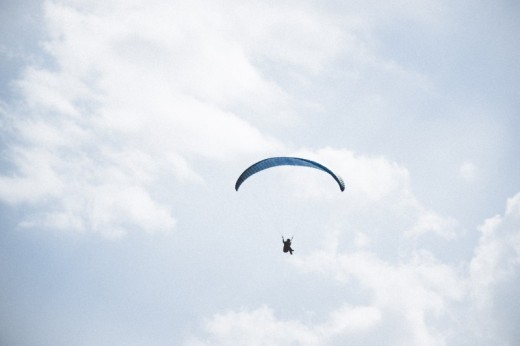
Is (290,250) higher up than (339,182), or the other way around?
(339,182)

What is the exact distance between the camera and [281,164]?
81.8 feet

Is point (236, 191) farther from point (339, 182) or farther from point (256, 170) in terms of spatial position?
point (339, 182)

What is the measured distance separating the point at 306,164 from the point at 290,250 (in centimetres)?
682

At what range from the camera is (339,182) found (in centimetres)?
2498

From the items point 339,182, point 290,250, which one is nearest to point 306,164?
point 339,182

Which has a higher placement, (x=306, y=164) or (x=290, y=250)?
(x=306, y=164)

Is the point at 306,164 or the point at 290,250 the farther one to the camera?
the point at 290,250

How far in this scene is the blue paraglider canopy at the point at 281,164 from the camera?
79.7ft

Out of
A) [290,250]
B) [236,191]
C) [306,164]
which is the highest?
[306,164]

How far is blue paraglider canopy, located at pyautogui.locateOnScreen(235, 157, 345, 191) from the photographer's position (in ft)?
79.7

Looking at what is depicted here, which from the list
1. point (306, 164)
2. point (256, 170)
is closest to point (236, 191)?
point (256, 170)

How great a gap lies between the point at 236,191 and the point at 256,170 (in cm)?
202

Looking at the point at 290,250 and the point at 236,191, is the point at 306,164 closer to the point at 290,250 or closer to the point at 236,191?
the point at 236,191

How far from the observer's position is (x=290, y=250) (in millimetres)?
27156
